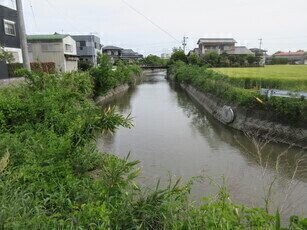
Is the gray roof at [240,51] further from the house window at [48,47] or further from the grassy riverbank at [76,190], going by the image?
the grassy riverbank at [76,190]

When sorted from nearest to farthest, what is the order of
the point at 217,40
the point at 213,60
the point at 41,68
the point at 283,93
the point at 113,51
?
the point at 41,68
the point at 283,93
the point at 213,60
the point at 217,40
the point at 113,51

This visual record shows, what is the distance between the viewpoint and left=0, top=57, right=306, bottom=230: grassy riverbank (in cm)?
306

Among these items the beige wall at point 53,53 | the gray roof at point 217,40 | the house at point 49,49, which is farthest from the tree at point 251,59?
the beige wall at point 53,53

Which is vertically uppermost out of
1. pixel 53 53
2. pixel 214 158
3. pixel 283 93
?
pixel 53 53

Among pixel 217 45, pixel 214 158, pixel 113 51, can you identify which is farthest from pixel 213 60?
pixel 113 51

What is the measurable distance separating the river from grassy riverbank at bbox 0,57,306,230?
0.82 meters

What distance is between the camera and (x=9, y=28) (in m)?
18.7

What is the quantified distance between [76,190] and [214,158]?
19.4 ft

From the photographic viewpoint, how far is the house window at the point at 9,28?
1806cm

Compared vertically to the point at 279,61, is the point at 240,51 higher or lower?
higher

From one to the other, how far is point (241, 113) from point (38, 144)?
33.8 feet

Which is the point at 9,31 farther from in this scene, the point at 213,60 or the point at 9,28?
the point at 213,60

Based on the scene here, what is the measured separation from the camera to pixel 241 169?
25.6 feet

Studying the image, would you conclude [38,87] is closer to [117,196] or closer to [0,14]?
[117,196]
